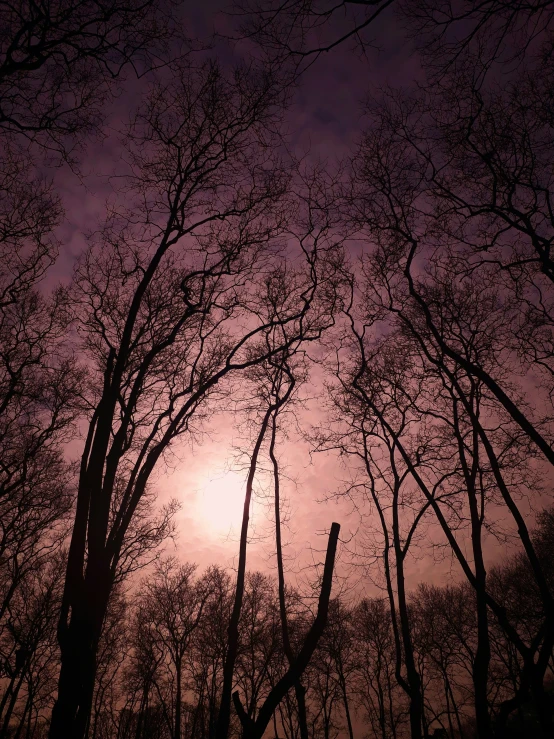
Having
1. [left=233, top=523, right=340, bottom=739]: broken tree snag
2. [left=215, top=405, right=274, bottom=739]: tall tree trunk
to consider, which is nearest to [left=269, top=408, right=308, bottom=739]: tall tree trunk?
[left=215, top=405, right=274, bottom=739]: tall tree trunk

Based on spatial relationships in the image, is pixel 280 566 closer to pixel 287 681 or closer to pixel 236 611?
pixel 236 611

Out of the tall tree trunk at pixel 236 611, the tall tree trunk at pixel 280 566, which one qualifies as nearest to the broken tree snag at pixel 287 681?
the tall tree trunk at pixel 236 611

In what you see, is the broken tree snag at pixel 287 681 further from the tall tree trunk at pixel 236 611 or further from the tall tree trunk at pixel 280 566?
the tall tree trunk at pixel 280 566

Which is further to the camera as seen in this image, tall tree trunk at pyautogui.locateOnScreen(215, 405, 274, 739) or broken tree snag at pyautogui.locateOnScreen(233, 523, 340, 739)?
tall tree trunk at pyautogui.locateOnScreen(215, 405, 274, 739)

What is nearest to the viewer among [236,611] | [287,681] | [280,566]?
[287,681]

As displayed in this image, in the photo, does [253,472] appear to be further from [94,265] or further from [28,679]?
[28,679]

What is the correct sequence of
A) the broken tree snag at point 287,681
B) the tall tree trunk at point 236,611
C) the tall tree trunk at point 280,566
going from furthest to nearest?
the tall tree trunk at point 280,566 → the tall tree trunk at point 236,611 → the broken tree snag at point 287,681

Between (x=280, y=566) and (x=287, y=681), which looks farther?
(x=280, y=566)

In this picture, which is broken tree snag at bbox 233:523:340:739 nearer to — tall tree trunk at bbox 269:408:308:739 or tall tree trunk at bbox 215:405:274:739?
tall tree trunk at bbox 215:405:274:739

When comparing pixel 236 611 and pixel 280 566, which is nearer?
pixel 236 611

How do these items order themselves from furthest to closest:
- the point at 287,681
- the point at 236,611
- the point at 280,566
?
1. the point at 280,566
2. the point at 236,611
3. the point at 287,681

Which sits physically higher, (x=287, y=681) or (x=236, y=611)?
(x=236, y=611)

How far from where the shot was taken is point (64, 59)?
552 centimetres

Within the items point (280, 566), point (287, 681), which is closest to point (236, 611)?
point (280, 566)
